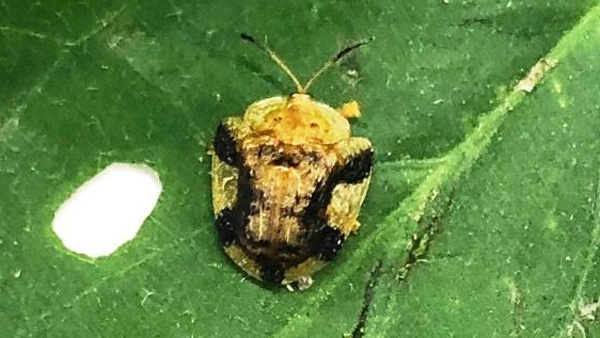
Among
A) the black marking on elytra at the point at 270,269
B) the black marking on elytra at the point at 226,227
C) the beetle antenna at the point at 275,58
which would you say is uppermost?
the beetle antenna at the point at 275,58

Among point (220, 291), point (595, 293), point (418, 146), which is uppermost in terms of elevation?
point (418, 146)

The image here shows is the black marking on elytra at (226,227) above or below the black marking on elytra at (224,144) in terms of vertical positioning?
below

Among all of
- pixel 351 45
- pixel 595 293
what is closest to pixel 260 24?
pixel 351 45

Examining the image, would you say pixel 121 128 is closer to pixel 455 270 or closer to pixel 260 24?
pixel 260 24

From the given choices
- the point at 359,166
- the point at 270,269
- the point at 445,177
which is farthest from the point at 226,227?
the point at 445,177

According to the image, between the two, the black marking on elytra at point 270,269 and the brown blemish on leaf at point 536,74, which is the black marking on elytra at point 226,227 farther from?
the brown blemish on leaf at point 536,74

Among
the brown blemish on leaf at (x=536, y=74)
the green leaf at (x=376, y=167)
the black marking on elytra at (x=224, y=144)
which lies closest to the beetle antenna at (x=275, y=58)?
the green leaf at (x=376, y=167)

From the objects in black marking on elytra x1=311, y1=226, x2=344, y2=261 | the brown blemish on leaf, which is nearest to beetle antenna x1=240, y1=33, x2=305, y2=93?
black marking on elytra x1=311, y1=226, x2=344, y2=261
